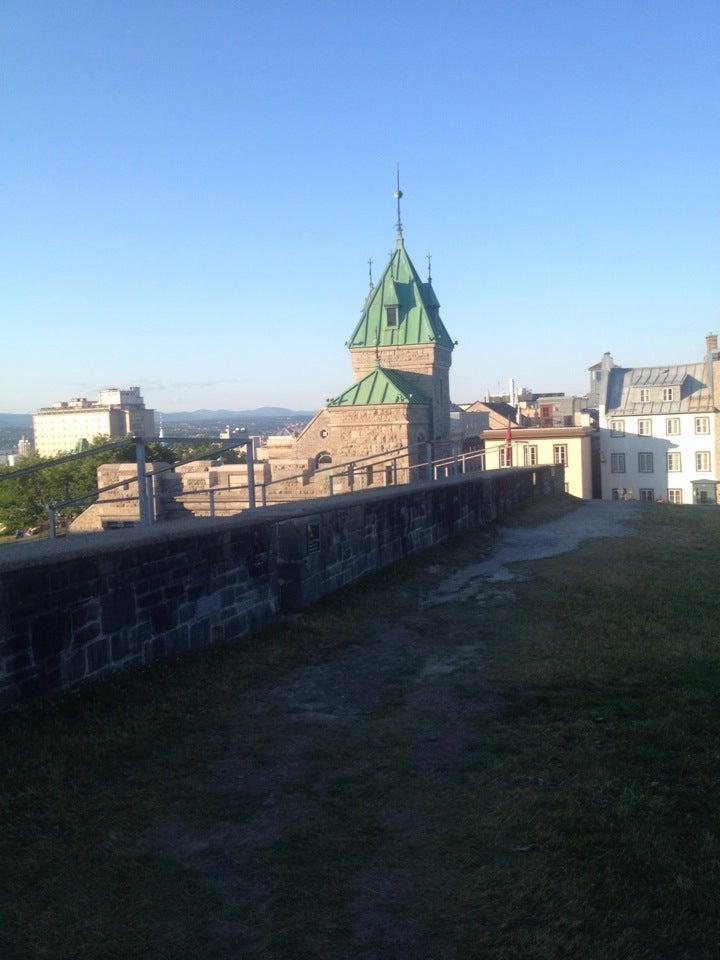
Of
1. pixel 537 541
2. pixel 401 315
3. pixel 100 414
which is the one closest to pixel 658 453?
pixel 401 315

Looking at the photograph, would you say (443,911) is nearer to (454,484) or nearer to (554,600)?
(554,600)

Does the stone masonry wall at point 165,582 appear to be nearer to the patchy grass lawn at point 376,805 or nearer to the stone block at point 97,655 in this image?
the stone block at point 97,655

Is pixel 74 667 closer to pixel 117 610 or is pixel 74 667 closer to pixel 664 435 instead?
pixel 117 610

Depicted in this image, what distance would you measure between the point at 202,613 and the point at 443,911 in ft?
13.7

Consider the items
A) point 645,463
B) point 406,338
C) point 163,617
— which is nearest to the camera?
point 163,617

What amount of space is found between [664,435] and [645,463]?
2348 mm

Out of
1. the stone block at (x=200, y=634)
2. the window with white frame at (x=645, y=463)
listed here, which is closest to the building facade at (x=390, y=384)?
the window with white frame at (x=645, y=463)

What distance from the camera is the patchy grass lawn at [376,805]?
3.23 m

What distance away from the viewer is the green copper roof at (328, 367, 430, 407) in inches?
2188

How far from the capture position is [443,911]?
3.33m

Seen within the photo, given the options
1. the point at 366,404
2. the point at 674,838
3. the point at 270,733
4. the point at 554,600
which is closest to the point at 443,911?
the point at 674,838

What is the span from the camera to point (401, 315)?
64875mm

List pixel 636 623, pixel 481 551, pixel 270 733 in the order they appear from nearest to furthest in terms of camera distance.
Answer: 1. pixel 270 733
2. pixel 636 623
3. pixel 481 551

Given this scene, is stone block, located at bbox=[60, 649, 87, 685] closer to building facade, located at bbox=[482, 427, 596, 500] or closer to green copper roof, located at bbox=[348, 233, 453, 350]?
building facade, located at bbox=[482, 427, 596, 500]
